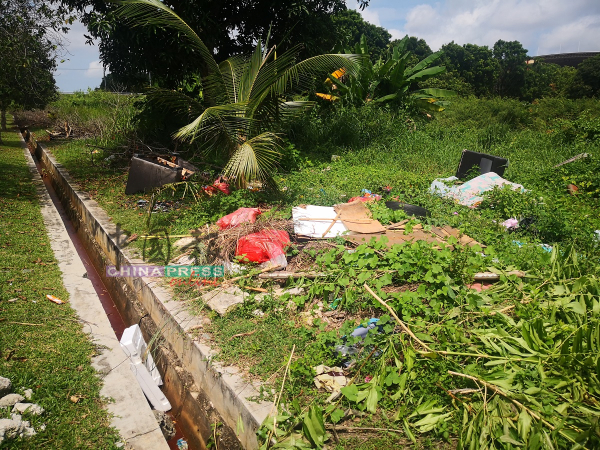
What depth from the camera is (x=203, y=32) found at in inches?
341

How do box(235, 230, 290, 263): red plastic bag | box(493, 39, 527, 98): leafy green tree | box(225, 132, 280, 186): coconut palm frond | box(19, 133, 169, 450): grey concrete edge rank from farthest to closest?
box(493, 39, 527, 98): leafy green tree < box(225, 132, 280, 186): coconut palm frond < box(235, 230, 290, 263): red plastic bag < box(19, 133, 169, 450): grey concrete edge

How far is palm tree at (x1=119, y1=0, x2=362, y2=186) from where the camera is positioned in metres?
5.55

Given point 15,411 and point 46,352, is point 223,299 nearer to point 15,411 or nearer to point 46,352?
point 46,352

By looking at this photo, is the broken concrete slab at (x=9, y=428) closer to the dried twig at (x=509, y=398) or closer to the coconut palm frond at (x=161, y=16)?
the dried twig at (x=509, y=398)

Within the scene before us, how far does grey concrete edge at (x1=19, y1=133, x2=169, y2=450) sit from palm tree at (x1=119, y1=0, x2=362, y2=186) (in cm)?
218

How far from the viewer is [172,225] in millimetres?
5746

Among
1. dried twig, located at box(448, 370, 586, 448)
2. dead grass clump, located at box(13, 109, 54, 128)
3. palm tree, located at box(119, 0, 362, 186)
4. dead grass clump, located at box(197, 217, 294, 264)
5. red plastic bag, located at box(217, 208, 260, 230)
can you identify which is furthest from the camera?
dead grass clump, located at box(13, 109, 54, 128)

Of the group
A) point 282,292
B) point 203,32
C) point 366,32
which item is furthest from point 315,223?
point 366,32

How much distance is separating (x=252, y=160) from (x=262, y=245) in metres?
1.42

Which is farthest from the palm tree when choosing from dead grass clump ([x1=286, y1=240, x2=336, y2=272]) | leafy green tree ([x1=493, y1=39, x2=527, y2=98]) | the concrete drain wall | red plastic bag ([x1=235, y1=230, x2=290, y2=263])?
leafy green tree ([x1=493, y1=39, x2=527, y2=98])

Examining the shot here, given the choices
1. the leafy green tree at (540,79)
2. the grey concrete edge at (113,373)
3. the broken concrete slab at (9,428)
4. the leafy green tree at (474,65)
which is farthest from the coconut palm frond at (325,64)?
the leafy green tree at (474,65)

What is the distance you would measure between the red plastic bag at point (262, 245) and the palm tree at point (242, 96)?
1.18 m

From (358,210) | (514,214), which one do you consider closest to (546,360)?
(358,210)

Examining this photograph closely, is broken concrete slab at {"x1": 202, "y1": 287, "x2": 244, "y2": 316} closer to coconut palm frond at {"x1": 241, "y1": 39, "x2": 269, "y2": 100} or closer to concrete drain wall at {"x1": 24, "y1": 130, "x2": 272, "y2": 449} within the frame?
concrete drain wall at {"x1": 24, "y1": 130, "x2": 272, "y2": 449}
